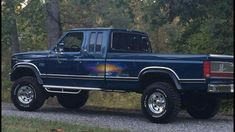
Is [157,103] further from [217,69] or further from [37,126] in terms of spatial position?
[37,126]

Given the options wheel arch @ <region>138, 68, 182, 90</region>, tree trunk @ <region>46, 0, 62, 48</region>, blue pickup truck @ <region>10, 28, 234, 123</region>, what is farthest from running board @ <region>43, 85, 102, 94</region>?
tree trunk @ <region>46, 0, 62, 48</region>

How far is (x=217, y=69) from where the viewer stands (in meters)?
11.5

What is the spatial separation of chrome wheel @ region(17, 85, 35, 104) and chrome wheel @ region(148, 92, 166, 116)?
11.7 ft

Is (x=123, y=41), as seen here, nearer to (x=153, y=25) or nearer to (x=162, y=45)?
(x=153, y=25)

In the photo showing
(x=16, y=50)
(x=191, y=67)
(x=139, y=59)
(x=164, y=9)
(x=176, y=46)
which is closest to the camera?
(x=191, y=67)

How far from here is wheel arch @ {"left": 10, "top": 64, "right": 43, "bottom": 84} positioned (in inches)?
564

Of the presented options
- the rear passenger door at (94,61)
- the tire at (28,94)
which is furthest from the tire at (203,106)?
the tire at (28,94)

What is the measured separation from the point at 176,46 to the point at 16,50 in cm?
801

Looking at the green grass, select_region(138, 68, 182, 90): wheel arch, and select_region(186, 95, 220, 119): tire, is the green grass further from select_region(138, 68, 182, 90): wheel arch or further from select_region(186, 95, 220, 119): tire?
select_region(186, 95, 220, 119): tire

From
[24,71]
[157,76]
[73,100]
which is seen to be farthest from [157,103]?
[24,71]

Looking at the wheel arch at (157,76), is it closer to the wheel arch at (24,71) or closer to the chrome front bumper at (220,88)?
the chrome front bumper at (220,88)

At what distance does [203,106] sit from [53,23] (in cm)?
720

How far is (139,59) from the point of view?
12352 millimetres

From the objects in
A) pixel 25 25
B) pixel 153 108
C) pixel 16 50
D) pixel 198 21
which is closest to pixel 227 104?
pixel 198 21
